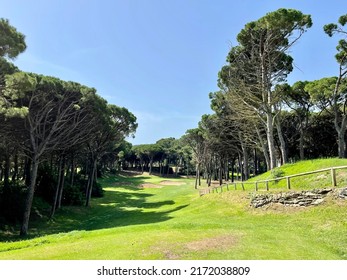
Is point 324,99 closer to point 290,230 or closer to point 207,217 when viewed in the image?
point 207,217

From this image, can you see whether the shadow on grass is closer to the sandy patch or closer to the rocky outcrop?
the rocky outcrop

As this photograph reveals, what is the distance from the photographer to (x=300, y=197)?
14.7 m

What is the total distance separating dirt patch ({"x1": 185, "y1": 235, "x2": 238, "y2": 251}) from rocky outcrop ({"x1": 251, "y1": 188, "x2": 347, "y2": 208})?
583 cm

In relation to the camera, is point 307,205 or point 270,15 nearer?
point 307,205

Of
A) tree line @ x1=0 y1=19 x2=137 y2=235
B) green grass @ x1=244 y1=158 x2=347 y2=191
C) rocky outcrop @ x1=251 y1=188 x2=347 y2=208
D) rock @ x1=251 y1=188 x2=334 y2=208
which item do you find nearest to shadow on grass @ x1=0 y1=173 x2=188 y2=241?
tree line @ x1=0 y1=19 x2=137 y2=235

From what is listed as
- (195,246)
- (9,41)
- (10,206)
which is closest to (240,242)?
(195,246)

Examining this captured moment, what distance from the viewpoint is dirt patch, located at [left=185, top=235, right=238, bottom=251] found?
9116 millimetres

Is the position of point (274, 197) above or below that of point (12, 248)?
above

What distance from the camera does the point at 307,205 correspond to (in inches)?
556

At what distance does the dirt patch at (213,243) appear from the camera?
29.9 ft

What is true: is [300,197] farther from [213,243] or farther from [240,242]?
[213,243]
